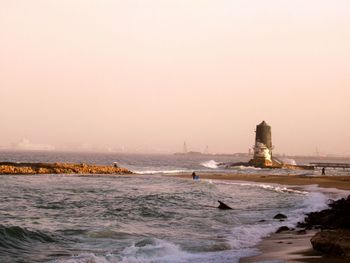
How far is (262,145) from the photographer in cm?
10362

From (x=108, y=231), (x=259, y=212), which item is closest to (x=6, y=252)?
(x=108, y=231)

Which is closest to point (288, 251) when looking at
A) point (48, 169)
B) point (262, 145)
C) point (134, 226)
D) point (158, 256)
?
point (158, 256)

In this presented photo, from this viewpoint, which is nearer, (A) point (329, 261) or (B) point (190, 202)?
(A) point (329, 261)

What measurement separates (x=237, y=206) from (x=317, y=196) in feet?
23.3

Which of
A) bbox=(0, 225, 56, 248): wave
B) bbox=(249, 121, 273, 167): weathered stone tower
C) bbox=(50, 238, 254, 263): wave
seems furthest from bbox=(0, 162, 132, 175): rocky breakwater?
bbox=(50, 238, 254, 263): wave

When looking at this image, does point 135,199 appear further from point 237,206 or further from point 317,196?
point 317,196

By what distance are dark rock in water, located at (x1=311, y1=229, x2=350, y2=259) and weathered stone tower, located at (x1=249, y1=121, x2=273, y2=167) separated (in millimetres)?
90409

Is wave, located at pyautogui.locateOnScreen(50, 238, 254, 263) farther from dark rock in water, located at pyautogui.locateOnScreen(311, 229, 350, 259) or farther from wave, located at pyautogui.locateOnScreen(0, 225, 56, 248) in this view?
wave, located at pyautogui.locateOnScreen(0, 225, 56, 248)

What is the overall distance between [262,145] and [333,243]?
3685 inches

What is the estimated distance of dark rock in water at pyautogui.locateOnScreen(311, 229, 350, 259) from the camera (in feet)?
35.4

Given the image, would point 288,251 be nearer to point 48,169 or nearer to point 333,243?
point 333,243

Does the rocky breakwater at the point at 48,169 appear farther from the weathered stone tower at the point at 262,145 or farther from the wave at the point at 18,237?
the wave at the point at 18,237

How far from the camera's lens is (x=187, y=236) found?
16.7 metres

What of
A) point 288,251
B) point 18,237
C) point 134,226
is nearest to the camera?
point 288,251
